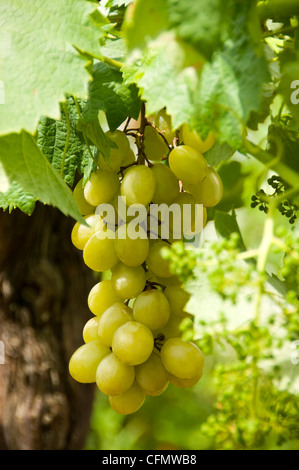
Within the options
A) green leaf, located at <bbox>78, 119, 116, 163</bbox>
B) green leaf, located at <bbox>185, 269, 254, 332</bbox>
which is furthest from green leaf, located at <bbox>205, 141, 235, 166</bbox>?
green leaf, located at <bbox>185, 269, 254, 332</bbox>

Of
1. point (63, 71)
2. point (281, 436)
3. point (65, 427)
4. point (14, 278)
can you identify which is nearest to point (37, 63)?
point (63, 71)

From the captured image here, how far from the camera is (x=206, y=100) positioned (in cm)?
46

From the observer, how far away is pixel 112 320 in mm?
602

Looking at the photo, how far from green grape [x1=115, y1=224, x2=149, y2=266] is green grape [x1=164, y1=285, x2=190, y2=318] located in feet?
0.17

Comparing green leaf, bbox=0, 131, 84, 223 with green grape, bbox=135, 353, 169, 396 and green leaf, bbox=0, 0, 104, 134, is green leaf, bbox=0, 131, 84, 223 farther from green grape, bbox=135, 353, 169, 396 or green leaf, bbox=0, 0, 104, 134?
green grape, bbox=135, 353, 169, 396

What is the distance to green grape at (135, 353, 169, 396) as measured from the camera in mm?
596

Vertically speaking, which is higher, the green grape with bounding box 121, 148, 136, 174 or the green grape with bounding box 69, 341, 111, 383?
the green grape with bounding box 121, 148, 136, 174

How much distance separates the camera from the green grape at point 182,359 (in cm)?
57

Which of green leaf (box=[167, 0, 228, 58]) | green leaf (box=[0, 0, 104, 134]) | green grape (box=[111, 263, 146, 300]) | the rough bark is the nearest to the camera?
green leaf (box=[167, 0, 228, 58])

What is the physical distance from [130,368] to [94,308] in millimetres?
86

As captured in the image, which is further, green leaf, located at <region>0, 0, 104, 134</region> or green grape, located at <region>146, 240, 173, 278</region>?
green grape, located at <region>146, 240, 173, 278</region>

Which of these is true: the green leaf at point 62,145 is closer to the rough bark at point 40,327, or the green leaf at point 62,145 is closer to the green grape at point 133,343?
the green grape at point 133,343

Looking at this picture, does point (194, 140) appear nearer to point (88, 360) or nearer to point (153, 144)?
point (153, 144)

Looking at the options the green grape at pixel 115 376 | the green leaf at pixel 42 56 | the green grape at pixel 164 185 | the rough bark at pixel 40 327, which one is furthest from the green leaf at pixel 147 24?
the rough bark at pixel 40 327
